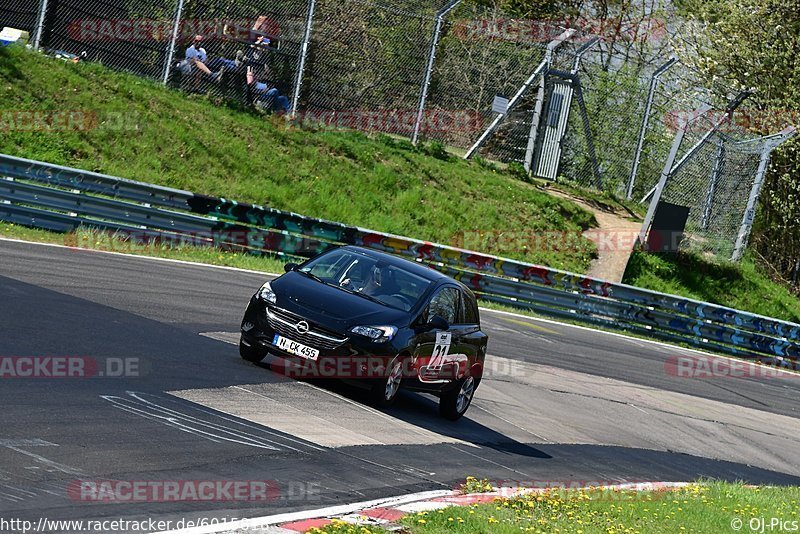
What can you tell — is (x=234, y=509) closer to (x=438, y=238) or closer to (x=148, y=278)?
(x=148, y=278)

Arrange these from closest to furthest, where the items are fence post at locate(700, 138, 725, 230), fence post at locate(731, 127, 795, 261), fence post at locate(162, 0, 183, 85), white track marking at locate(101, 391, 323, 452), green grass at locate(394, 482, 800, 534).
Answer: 1. green grass at locate(394, 482, 800, 534)
2. white track marking at locate(101, 391, 323, 452)
3. fence post at locate(162, 0, 183, 85)
4. fence post at locate(731, 127, 795, 261)
5. fence post at locate(700, 138, 725, 230)

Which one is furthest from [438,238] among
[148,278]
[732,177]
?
[148,278]

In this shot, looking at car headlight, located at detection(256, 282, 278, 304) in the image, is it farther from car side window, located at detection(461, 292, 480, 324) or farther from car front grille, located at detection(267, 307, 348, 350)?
car side window, located at detection(461, 292, 480, 324)

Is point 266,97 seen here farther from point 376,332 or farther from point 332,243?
point 376,332

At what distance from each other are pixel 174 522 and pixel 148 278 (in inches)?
421

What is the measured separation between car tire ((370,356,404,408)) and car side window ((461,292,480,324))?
5.80 feet

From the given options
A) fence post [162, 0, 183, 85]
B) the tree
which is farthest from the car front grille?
the tree

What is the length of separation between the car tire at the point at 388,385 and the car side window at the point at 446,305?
0.82 m

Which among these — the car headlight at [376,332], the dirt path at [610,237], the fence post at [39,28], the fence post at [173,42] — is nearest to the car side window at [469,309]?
the car headlight at [376,332]

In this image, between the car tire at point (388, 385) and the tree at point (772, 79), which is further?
the tree at point (772, 79)

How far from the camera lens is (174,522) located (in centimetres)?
661

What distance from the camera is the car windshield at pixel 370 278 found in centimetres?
1259
